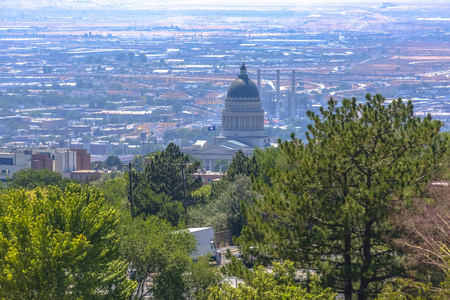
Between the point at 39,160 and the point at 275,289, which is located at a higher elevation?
the point at 275,289

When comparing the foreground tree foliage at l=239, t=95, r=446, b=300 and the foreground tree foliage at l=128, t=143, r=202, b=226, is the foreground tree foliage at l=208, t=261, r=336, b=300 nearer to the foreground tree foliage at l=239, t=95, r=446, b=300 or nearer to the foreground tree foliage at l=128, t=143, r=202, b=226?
the foreground tree foliage at l=239, t=95, r=446, b=300

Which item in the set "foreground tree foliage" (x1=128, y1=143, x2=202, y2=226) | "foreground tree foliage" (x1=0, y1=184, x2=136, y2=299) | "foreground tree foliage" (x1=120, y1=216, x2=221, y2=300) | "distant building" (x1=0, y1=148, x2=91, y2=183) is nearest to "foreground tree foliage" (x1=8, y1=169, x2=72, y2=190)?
"foreground tree foliage" (x1=128, y1=143, x2=202, y2=226)

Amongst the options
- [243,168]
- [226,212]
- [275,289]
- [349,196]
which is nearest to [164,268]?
[349,196]

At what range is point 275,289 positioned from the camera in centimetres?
2864

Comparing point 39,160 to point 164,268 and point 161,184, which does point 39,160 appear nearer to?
point 161,184

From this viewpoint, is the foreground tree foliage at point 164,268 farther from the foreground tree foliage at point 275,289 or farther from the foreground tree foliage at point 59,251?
the foreground tree foliage at point 275,289

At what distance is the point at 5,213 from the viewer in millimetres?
36500

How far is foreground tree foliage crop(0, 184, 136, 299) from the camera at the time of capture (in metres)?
31.8

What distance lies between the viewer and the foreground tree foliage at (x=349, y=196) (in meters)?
32.5

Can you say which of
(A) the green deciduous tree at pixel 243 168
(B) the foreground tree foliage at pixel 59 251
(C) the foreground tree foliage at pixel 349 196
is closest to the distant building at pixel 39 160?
(A) the green deciduous tree at pixel 243 168

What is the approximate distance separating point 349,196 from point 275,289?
484cm

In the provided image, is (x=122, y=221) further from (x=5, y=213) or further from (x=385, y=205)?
(x=385, y=205)

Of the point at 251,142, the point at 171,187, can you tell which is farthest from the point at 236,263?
the point at 251,142

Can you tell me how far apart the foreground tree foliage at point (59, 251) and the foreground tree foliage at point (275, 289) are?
4003mm
